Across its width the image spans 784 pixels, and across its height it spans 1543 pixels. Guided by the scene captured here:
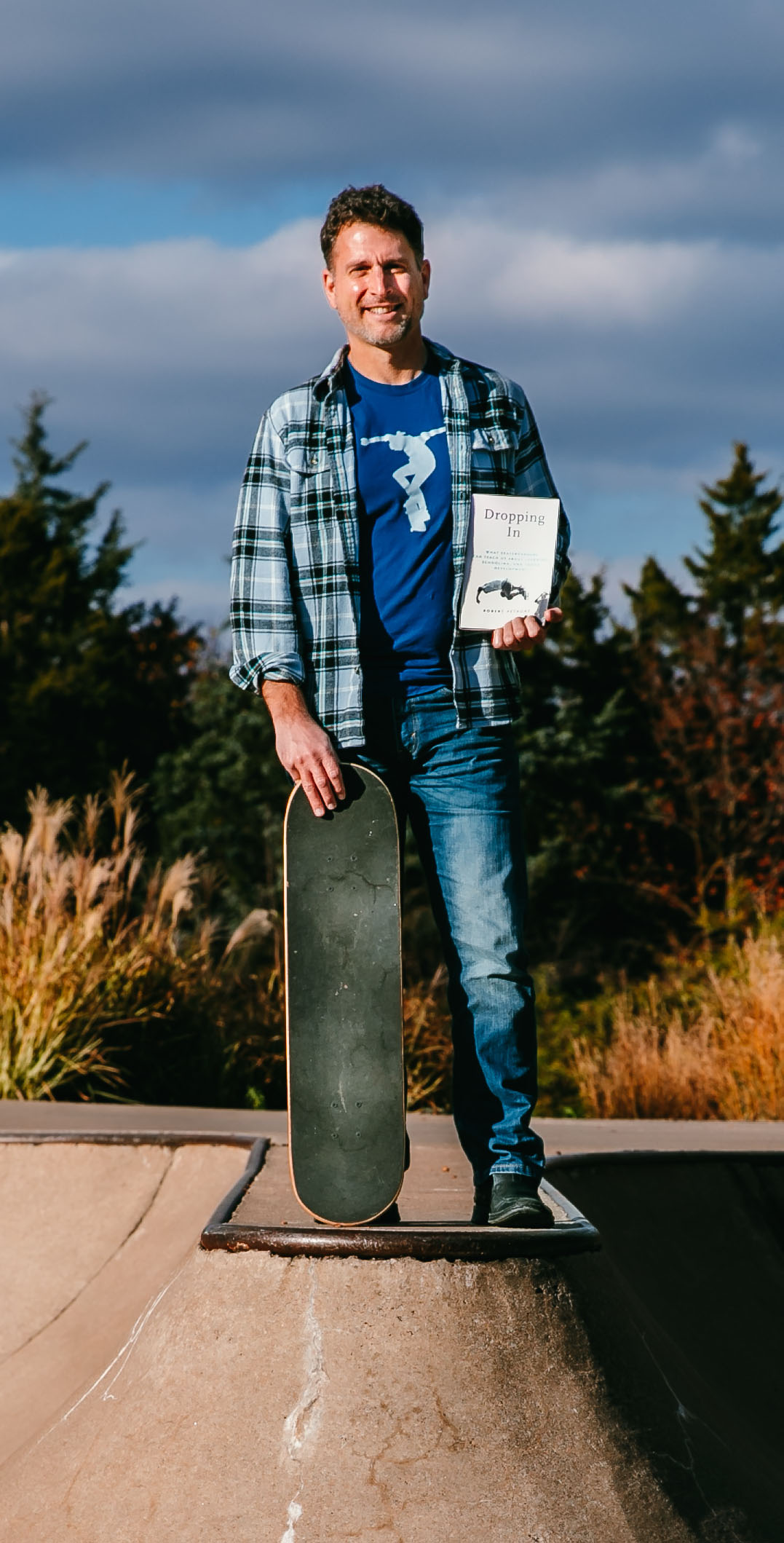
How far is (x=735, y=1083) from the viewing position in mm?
7539

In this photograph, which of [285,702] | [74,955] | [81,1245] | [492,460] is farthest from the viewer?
[74,955]

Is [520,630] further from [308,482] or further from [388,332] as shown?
[388,332]

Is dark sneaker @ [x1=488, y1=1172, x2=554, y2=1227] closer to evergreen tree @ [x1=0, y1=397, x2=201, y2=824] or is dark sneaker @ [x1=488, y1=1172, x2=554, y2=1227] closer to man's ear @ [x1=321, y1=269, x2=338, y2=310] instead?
man's ear @ [x1=321, y1=269, x2=338, y2=310]

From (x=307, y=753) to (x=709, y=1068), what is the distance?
5.45m

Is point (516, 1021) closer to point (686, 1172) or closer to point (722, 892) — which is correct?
point (686, 1172)

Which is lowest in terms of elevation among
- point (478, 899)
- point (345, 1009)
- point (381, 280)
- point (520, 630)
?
point (345, 1009)

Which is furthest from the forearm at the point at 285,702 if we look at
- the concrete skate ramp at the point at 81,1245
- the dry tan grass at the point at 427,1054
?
the dry tan grass at the point at 427,1054

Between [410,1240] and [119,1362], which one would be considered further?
[119,1362]

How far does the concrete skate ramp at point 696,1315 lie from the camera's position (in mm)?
2697

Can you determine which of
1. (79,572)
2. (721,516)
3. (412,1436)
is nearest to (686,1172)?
(412,1436)

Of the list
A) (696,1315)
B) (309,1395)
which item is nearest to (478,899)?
(309,1395)

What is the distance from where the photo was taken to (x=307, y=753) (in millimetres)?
2854

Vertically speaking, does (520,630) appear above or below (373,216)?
below

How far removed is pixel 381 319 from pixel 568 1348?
2133 millimetres
